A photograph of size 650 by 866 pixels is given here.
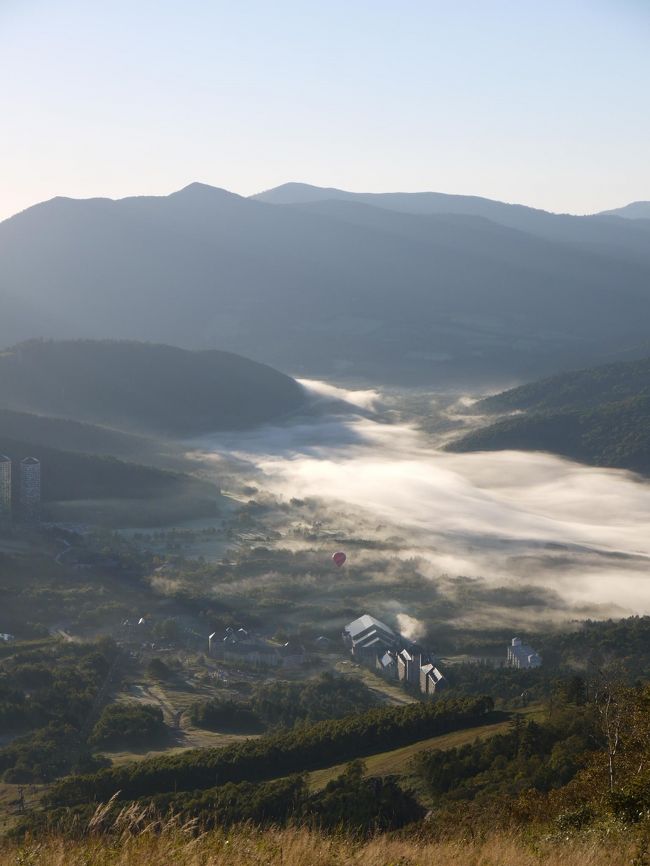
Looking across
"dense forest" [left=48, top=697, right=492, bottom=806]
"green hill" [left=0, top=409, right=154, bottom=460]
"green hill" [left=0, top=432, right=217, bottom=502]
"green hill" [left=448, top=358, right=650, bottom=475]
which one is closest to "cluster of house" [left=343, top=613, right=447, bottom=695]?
"dense forest" [left=48, top=697, right=492, bottom=806]

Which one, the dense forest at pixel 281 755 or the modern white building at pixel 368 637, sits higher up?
the dense forest at pixel 281 755

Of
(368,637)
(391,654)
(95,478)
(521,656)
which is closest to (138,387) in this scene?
(95,478)

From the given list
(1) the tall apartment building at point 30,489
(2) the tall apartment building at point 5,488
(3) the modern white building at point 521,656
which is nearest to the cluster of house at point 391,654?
(3) the modern white building at point 521,656

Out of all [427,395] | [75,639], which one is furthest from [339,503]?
[427,395]

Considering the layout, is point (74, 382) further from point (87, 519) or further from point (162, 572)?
point (162, 572)

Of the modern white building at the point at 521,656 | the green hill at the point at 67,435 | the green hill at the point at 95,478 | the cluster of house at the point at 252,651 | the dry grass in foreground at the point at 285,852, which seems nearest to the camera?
the dry grass in foreground at the point at 285,852

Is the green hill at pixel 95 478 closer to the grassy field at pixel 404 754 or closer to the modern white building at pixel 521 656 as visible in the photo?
the modern white building at pixel 521 656

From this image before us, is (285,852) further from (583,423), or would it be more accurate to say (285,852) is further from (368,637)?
(583,423)
